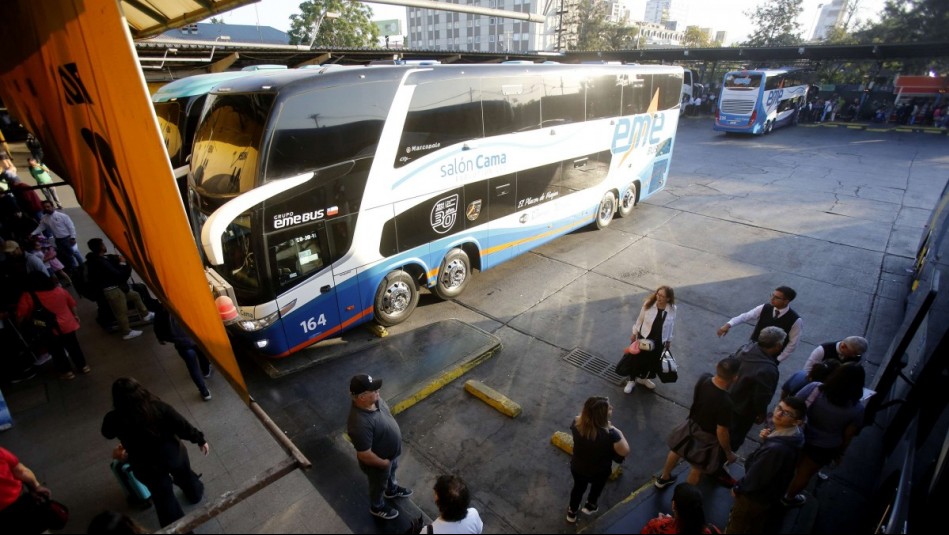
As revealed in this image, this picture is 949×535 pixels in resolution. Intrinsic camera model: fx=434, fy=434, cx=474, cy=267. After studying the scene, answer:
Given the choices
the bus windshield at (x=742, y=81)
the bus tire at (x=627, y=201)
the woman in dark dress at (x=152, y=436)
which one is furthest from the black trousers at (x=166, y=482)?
the bus windshield at (x=742, y=81)

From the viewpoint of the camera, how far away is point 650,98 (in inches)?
454

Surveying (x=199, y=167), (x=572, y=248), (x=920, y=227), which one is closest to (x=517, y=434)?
(x=199, y=167)

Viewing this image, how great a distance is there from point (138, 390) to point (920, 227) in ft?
55.8

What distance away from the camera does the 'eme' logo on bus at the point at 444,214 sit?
7.54 m

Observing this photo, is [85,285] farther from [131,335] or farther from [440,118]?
[440,118]

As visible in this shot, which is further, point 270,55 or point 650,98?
point 270,55

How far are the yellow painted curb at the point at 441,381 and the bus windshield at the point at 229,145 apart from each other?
336 centimetres

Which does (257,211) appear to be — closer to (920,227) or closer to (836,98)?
(920,227)

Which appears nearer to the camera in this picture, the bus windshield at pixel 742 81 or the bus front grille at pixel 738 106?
the bus windshield at pixel 742 81

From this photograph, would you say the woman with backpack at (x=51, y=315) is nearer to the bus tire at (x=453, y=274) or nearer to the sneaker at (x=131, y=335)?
the sneaker at (x=131, y=335)

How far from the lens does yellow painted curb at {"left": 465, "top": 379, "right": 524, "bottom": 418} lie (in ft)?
18.6

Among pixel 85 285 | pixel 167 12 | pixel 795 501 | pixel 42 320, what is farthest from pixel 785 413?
pixel 85 285

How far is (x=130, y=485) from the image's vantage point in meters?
4.02

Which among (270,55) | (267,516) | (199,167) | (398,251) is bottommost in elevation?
(398,251)
